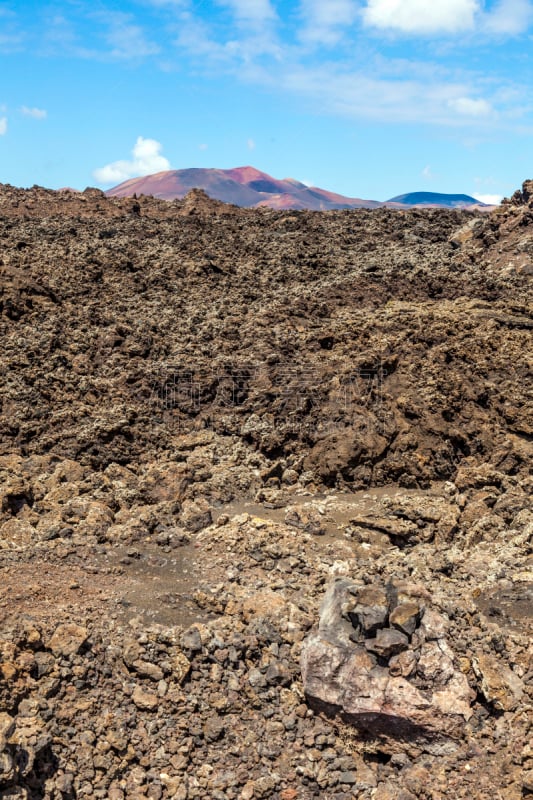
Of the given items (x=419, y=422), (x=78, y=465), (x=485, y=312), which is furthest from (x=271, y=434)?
(x=485, y=312)

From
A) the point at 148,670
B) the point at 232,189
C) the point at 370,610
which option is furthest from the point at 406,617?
the point at 232,189

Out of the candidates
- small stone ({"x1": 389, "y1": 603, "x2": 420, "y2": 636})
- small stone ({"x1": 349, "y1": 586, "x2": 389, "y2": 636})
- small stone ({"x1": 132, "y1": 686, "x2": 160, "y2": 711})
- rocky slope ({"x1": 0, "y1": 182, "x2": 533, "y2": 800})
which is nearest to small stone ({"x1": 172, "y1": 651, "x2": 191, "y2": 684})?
rocky slope ({"x1": 0, "y1": 182, "x2": 533, "y2": 800})

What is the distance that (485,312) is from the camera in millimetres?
10648

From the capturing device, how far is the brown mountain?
3309 centimetres

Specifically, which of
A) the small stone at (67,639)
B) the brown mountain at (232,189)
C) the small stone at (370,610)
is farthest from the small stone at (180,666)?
the brown mountain at (232,189)

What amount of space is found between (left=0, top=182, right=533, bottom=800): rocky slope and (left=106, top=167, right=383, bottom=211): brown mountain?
59.3 ft

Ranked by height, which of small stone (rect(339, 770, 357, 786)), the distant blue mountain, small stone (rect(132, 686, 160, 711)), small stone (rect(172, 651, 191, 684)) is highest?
the distant blue mountain

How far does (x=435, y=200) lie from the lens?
118 ft

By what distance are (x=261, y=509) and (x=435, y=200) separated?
31.5m

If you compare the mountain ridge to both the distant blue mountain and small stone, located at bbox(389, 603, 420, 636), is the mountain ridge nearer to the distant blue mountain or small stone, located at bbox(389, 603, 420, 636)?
the distant blue mountain

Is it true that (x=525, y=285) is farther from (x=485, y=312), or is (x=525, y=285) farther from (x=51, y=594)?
(x=51, y=594)

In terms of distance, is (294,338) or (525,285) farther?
(525,285)

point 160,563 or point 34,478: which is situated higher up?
point 34,478

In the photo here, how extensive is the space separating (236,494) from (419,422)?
8.53ft
